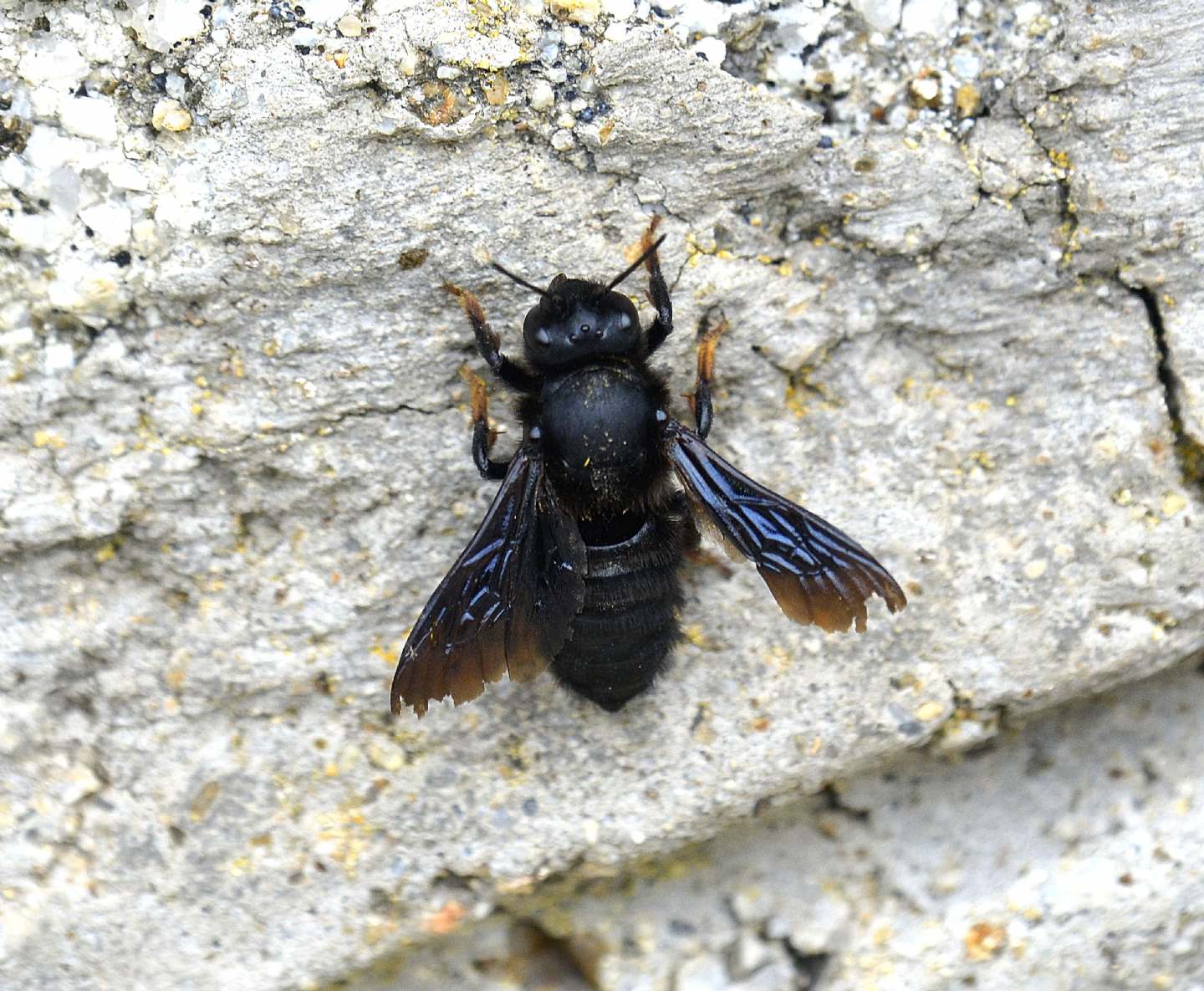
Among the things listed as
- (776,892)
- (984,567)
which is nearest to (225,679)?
(776,892)

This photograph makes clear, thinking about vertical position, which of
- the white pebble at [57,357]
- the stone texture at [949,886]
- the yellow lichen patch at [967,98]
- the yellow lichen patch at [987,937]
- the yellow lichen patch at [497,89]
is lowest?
the yellow lichen patch at [987,937]

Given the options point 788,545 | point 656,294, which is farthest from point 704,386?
point 788,545

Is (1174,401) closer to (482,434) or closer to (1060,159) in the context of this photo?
(1060,159)

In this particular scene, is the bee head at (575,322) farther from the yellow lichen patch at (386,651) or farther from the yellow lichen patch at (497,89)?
the yellow lichen patch at (386,651)

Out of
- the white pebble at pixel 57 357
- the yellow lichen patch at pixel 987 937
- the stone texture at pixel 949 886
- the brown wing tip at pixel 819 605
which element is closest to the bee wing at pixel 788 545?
the brown wing tip at pixel 819 605

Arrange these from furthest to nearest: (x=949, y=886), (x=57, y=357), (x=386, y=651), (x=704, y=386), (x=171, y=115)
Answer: (x=949, y=886)
(x=386, y=651)
(x=704, y=386)
(x=57, y=357)
(x=171, y=115)

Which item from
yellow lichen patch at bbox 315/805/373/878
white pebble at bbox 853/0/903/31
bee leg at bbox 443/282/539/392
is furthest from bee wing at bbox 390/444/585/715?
white pebble at bbox 853/0/903/31

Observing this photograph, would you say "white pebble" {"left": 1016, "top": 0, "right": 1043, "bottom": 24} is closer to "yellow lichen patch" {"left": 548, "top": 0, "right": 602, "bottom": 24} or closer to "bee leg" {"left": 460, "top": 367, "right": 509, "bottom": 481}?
"yellow lichen patch" {"left": 548, "top": 0, "right": 602, "bottom": 24}
